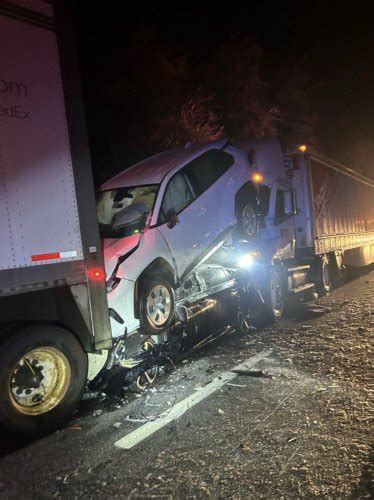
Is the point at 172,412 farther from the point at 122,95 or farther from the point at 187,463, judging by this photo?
the point at 122,95

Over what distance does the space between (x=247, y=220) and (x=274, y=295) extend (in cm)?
222

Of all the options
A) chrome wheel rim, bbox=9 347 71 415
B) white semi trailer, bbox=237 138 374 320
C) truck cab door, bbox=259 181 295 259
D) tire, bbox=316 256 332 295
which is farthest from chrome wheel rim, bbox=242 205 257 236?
tire, bbox=316 256 332 295

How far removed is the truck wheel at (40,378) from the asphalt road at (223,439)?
9.0 inches

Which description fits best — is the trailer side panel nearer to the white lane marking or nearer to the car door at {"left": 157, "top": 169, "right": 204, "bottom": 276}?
the car door at {"left": 157, "top": 169, "right": 204, "bottom": 276}

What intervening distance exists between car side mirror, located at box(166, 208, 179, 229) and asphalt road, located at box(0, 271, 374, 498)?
194 centimetres

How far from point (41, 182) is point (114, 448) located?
2481 mm

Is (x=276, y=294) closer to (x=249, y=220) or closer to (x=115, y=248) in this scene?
(x=249, y=220)

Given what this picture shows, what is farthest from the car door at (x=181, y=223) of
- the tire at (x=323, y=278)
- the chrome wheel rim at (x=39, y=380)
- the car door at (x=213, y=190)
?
the tire at (x=323, y=278)

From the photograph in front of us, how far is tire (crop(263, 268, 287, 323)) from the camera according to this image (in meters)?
8.82

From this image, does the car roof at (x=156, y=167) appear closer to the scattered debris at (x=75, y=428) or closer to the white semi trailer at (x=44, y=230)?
the white semi trailer at (x=44, y=230)

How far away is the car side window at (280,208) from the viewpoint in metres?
9.53

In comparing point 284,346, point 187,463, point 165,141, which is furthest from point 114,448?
point 165,141

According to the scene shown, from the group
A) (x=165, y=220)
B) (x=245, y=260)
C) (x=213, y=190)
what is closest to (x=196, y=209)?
(x=213, y=190)

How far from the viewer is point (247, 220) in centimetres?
766
